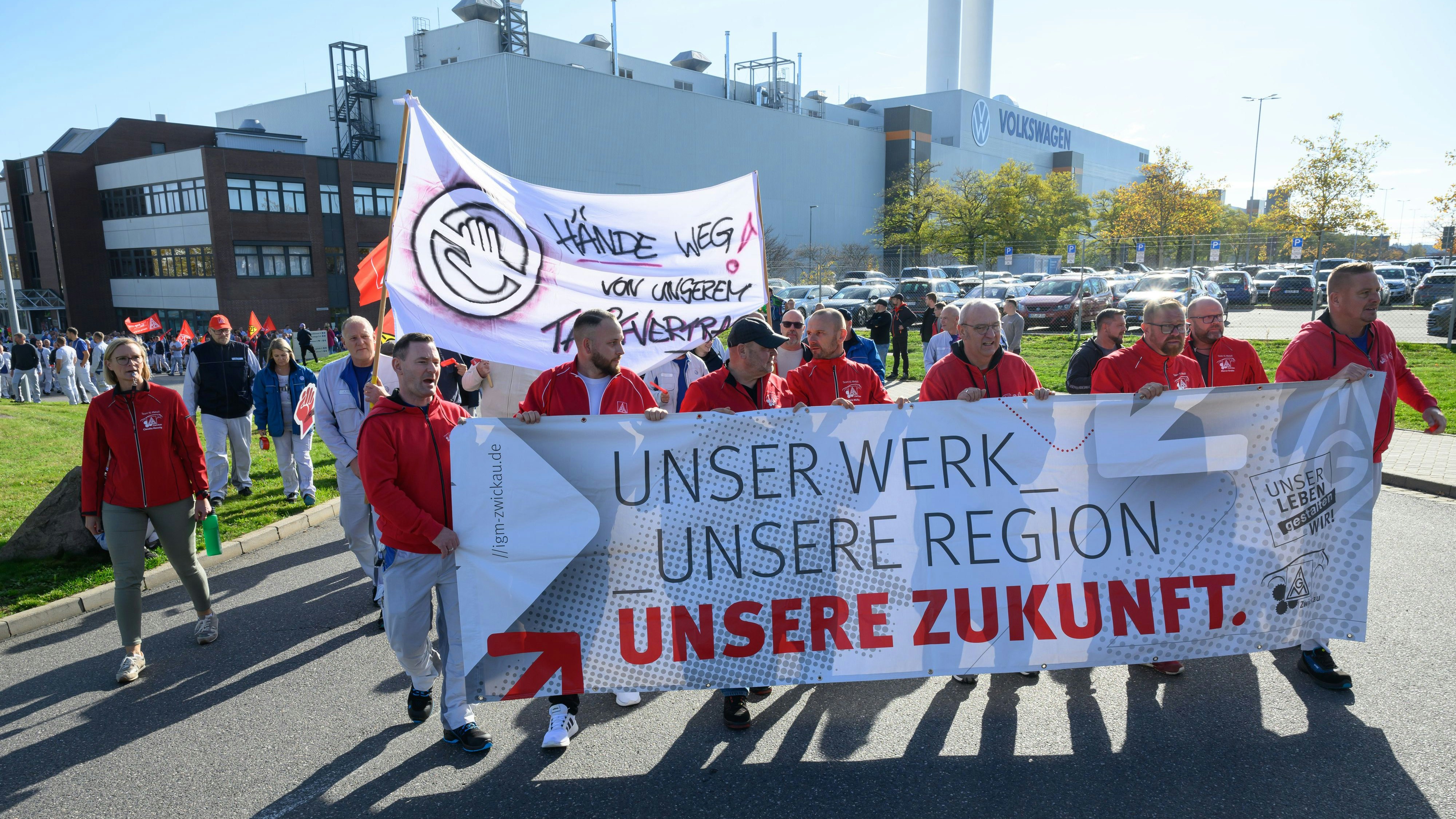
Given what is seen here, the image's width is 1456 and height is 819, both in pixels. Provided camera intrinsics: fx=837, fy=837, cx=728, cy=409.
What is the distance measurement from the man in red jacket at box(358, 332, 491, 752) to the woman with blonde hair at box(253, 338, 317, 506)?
16.8 feet

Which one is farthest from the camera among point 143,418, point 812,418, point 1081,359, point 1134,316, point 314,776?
point 1134,316

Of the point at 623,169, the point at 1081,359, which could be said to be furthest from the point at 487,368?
the point at 623,169

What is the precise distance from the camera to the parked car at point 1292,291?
1084 inches

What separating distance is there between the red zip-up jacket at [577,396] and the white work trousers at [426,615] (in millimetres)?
934

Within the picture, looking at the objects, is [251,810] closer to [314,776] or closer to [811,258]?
[314,776]

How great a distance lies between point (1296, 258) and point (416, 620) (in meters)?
28.9

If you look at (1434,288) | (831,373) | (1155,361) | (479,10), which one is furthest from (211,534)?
(479,10)

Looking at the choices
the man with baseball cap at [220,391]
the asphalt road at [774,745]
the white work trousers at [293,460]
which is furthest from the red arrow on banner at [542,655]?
the man with baseball cap at [220,391]

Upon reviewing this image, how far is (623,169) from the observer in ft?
161

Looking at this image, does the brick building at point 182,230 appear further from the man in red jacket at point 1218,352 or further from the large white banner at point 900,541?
the man in red jacket at point 1218,352

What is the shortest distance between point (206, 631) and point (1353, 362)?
717 centimetres

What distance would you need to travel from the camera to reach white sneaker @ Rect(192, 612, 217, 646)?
542 centimetres

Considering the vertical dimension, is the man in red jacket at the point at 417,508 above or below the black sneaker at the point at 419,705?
above

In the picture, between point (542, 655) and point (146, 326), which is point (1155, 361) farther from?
point (146, 326)
